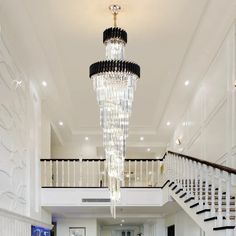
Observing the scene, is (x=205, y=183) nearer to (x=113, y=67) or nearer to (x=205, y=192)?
(x=205, y=192)

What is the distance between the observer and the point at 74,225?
15.2 meters

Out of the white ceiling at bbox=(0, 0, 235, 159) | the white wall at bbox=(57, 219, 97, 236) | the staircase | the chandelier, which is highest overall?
the white ceiling at bbox=(0, 0, 235, 159)

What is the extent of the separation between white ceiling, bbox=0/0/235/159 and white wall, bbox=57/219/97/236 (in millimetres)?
4460

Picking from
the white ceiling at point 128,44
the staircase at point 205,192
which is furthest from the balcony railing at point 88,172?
the white ceiling at point 128,44

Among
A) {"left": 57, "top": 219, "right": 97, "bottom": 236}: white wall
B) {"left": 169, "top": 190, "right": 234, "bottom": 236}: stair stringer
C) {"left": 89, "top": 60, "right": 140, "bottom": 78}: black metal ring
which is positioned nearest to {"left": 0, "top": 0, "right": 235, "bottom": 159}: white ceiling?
{"left": 89, "top": 60, "right": 140, "bottom": 78}: black metal ring

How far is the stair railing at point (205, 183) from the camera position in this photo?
19.6ft

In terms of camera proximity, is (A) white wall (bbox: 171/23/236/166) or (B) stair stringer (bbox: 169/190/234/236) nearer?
(B) stair stringer (bbox: 169/190/234/236)

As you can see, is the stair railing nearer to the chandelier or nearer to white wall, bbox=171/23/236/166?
white wall, bbox=171/23/236/166

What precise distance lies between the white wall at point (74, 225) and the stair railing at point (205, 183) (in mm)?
5359

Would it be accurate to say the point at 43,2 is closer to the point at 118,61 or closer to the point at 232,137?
the point at 118,61

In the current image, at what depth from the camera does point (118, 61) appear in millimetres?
6465

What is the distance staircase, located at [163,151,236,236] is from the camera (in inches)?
232

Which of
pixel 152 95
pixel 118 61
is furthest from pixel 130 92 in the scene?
pixel 152 95

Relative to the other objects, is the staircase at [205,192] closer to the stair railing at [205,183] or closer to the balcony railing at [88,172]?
the stair railing at [205,183]
